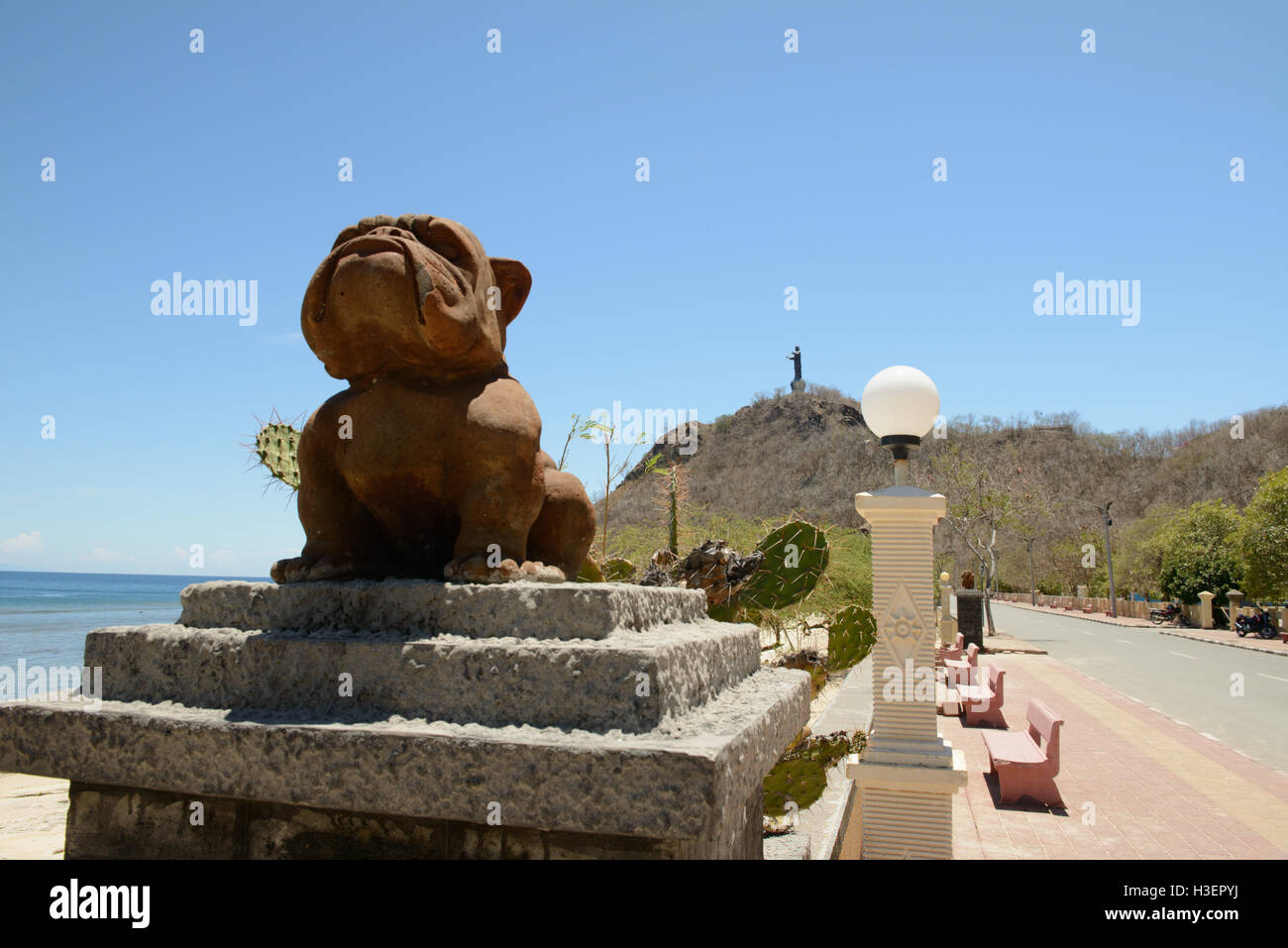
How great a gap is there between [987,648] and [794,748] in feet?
59.6

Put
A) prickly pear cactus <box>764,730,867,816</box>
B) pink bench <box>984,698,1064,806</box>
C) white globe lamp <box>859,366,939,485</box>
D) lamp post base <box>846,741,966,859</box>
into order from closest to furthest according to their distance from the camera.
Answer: lamp post base <box>846,741,966,859</box>
white globe lamp <box>859,366,939,485</box>
prickly pear cactus <box>764,730,867,816</box>
pink bench <box>984,698,1064,806</box>

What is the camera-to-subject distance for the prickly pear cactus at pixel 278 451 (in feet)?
20.2

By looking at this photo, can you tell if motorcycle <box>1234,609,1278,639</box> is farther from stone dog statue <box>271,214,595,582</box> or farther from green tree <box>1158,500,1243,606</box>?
stone dog statue <box>271,214,595,582</box>

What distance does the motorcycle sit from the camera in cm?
2548

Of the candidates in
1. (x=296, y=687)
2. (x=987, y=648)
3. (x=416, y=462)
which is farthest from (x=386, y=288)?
(x=987, y=648)

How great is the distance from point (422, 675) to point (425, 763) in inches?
9.8

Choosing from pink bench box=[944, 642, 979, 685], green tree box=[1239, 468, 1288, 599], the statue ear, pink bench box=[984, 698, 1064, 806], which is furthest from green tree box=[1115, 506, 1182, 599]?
the statue ear

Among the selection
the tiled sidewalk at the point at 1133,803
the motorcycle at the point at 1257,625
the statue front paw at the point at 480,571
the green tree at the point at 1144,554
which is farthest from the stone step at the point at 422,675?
the green tree at the point at 1144,554

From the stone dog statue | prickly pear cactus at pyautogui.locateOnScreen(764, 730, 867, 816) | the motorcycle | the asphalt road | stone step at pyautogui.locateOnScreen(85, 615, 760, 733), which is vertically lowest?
the motorcycle

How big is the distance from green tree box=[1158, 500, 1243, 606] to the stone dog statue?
3415cm

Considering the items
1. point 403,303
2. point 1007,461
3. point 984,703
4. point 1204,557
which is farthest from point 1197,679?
point 1007,461

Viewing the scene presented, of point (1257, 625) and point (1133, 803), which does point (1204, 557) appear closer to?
point (1257, 625)

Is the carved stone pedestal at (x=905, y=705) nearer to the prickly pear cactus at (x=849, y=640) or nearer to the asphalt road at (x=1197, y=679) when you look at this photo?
the prickly pear cactus at (x=849, y=640)
